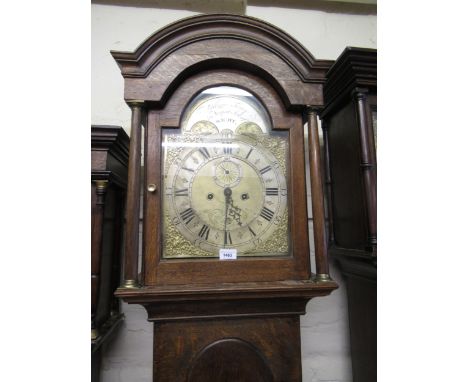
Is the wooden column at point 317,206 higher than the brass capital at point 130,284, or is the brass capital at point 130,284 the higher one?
the wooden column at point 317,206

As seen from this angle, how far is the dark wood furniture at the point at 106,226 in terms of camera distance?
824 millimetres

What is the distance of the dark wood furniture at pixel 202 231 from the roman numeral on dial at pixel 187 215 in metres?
0.04

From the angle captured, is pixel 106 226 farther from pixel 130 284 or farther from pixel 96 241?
pixel 130 284

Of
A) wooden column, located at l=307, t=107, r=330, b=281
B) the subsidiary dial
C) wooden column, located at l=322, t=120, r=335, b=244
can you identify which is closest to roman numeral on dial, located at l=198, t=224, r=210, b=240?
the subsidiary dial

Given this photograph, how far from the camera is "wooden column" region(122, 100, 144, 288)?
71cm

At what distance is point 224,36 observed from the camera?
2.60 feet

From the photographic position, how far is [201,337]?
0.75 m

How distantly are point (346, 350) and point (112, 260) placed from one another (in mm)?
887

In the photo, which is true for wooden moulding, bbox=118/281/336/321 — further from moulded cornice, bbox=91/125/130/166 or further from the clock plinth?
moulded cornice, bbox=91/125/130/166

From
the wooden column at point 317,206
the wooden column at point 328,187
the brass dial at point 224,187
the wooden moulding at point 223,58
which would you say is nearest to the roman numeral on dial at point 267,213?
the brass dial at point 224,187

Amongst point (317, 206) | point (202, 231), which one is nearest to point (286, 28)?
point (317, 206)

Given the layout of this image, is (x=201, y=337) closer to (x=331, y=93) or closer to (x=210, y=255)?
(x=210, y=255)

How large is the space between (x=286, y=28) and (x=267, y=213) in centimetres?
88

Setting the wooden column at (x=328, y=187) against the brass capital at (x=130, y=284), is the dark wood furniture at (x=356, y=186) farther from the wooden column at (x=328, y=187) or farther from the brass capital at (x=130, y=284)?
the brass capital at (x=130, y=284)
